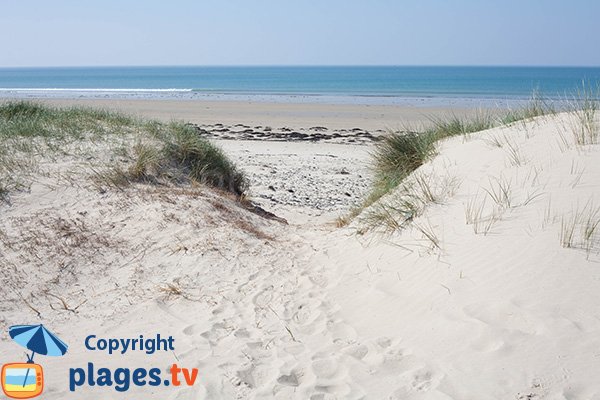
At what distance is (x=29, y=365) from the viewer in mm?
3852

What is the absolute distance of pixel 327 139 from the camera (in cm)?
1802

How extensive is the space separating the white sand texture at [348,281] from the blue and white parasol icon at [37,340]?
0.31 feet

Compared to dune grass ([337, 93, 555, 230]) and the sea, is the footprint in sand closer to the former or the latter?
dune grass ([337, 93, 555, 230])

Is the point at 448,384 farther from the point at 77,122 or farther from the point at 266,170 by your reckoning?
the point at 266,170

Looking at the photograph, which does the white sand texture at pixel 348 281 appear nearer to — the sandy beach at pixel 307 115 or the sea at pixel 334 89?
the sea at pixel 334 89

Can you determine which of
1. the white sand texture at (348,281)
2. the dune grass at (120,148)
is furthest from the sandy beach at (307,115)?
the white sand texture at (348,281)

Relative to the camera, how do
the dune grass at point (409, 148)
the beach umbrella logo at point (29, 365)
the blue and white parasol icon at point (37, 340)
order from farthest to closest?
1. the dune grass at point (409, 148)
2. the blue and white parasol icon at point (37, 340)
3. the beach umbrella logo at point (29, 365)

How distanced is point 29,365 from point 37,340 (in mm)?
437

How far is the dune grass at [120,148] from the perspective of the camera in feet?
23.3

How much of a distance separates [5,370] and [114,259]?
197 cm

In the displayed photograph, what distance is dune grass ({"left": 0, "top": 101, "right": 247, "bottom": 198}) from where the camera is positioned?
7.09 m

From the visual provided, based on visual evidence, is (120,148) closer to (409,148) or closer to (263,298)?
(263,298)

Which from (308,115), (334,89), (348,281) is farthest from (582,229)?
(334,89)

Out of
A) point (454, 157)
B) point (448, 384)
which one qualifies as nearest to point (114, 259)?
point (448, 384)
